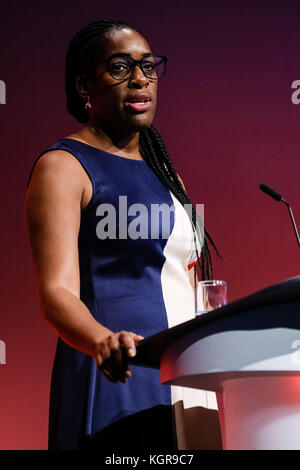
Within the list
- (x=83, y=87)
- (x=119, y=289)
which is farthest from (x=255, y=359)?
(x=83, y=87)

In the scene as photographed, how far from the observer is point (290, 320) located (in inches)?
38.9

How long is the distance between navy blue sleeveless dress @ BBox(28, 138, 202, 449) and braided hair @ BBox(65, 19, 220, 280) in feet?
0.31

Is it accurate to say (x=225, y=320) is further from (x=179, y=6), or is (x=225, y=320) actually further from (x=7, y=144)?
(x=179, y=6)

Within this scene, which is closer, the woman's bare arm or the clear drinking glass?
the woman's bare arm

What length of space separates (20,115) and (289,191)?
3.81 ft

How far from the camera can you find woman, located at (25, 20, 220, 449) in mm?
1299

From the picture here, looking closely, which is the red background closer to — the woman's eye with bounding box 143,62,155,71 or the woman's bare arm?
the woman's eye with bounding box 143,62,155,71

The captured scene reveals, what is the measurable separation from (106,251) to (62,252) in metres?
0.14

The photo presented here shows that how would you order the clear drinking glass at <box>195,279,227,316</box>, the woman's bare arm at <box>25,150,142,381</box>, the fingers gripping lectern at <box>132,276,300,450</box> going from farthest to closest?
1. the clear drinking glass at <box>195,279,227,316</box>
2. the woman's bare arm at <box>25,150,142,381</box>
3. the fingers gripping lectern at <box>132,276,300,450</box>

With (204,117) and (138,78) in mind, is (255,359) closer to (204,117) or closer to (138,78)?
(138,78)

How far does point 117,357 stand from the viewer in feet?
3.31

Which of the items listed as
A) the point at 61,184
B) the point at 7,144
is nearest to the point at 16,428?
the point at 7,144

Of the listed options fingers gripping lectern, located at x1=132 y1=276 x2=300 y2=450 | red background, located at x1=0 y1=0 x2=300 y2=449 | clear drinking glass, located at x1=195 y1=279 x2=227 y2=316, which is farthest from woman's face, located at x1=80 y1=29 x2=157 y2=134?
red background, located at x1=0 y1=0 x2=300 y2=449

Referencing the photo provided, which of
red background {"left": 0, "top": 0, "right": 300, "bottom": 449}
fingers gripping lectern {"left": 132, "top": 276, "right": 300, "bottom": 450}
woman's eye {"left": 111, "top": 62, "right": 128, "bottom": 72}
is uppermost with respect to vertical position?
red background {"left": 0, "top": 0, "right": 300, "bottom": 449}
